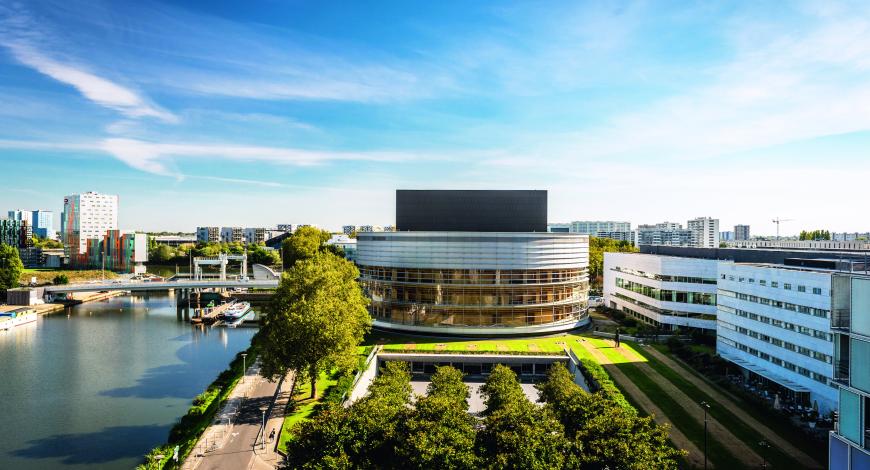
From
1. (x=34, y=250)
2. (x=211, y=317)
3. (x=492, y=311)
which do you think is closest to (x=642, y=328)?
(x=492, y=311)

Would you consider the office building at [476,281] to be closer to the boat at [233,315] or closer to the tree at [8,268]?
the boat at [233,315]

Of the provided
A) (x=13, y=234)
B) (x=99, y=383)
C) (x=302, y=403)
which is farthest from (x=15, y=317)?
(x=13, y=234)

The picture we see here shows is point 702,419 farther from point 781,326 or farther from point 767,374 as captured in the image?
point 781,326

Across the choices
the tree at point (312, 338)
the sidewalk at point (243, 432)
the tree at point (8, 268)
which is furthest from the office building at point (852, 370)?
the tree at point (8, 268)

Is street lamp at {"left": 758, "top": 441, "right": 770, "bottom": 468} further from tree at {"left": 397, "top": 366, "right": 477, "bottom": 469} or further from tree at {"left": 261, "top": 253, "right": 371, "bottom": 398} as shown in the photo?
tree at {"left": 261, "top": 253, "right": 371, "bottom": 398}

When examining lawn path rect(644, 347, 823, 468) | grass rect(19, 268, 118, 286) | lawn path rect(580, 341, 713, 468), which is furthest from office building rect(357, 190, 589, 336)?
grass rect(19, 268, 118, 286)
